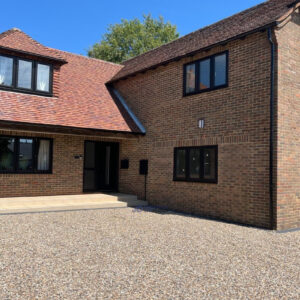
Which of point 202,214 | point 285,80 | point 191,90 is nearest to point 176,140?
point 191,90

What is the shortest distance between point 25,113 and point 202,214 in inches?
255

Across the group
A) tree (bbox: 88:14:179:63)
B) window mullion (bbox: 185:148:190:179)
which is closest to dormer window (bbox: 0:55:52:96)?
window mullion (bbox: 185:148:190:179)

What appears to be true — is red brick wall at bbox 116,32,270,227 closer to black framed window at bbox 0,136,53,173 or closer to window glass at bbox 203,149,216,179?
window glass at bbox 203,149,216,179

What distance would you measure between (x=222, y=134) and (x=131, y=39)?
96.1ft

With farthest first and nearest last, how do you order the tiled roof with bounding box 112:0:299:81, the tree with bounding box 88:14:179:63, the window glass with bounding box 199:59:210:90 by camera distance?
the tree with bounding box 88:14:179:63
the window glass with bounding box 199:59:210:90
the tiled roof with bounding box 112:0:299:81

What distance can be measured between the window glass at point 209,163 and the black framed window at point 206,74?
1924mm

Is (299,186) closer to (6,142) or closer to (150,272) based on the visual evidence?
(150,272)

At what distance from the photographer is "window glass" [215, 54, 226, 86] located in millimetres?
9211

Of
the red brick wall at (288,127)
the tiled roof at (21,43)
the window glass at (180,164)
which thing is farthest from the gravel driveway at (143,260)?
the tiled roof at (21,43)

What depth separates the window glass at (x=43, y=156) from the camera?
11.2 m

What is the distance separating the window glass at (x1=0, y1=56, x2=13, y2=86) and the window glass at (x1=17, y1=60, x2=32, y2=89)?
0.99ft

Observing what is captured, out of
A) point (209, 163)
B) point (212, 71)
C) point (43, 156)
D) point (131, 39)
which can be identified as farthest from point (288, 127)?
point (131, 39)

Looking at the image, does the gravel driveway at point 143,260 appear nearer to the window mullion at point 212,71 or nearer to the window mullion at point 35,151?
the window mullion at point 35,151

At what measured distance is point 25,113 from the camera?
1017cm
